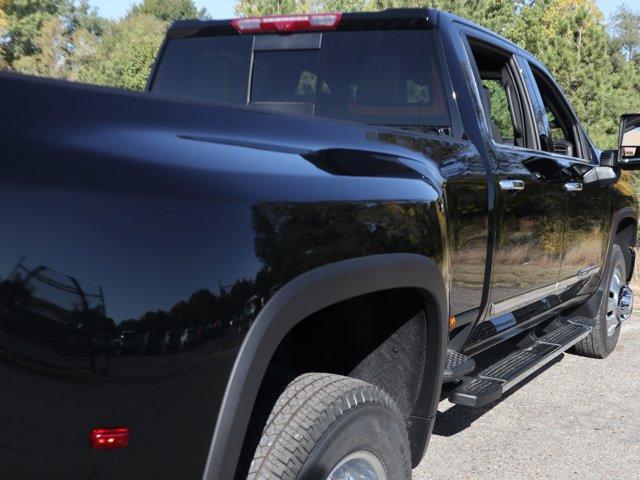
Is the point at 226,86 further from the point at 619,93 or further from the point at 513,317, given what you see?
the point at 619,93

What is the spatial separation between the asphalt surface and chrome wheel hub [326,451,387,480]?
4.61 feet

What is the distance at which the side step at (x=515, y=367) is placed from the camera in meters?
3.10

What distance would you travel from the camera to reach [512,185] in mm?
3387

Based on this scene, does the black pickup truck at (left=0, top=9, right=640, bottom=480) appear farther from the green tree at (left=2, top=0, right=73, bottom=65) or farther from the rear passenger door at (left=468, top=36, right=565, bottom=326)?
the green tree at (left=2, top=0, right=73, bottom=65)

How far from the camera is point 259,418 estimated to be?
78.9 inches

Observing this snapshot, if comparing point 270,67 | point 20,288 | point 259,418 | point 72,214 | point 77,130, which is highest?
point 270,67

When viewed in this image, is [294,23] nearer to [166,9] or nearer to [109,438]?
[109,438]

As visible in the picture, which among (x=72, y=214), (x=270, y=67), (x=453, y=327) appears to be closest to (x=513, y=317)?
(x=453, y=327)

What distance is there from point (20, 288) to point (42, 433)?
261mm

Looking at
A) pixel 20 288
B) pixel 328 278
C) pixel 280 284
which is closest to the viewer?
pixel 20 288

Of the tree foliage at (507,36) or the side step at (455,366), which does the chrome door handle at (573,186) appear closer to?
the side step at (455,366)

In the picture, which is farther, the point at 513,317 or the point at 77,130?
the point at 513,317

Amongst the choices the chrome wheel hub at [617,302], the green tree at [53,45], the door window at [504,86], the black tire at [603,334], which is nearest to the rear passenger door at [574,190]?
the door window at [504,86]

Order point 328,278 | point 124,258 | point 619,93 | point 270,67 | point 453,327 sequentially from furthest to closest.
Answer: point 619,93
point 270,67
point 453,327
point 328,278
point 124,258
